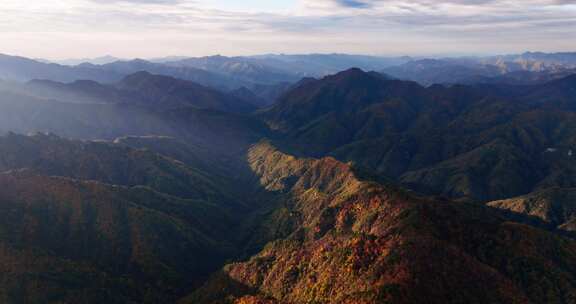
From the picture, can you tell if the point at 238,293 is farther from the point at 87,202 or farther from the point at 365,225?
the point at 87,202

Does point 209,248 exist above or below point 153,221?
below

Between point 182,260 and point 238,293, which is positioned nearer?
point 238,293

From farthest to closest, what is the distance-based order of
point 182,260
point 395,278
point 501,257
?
point 182,260 < point 501,257 < point 395,278

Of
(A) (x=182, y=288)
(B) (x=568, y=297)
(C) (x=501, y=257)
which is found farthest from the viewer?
(A) (x=182, y=288)

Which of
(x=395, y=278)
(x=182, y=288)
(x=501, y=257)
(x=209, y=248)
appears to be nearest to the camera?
(x=395, y=278)


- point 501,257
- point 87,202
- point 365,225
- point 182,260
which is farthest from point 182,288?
point 501,257

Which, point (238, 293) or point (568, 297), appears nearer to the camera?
point (568, 297)

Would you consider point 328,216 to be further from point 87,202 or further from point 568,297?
point 87,202

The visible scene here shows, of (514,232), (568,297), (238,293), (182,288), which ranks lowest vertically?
(182,288)

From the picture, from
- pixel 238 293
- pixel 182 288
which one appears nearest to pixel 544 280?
pixel 238 293
